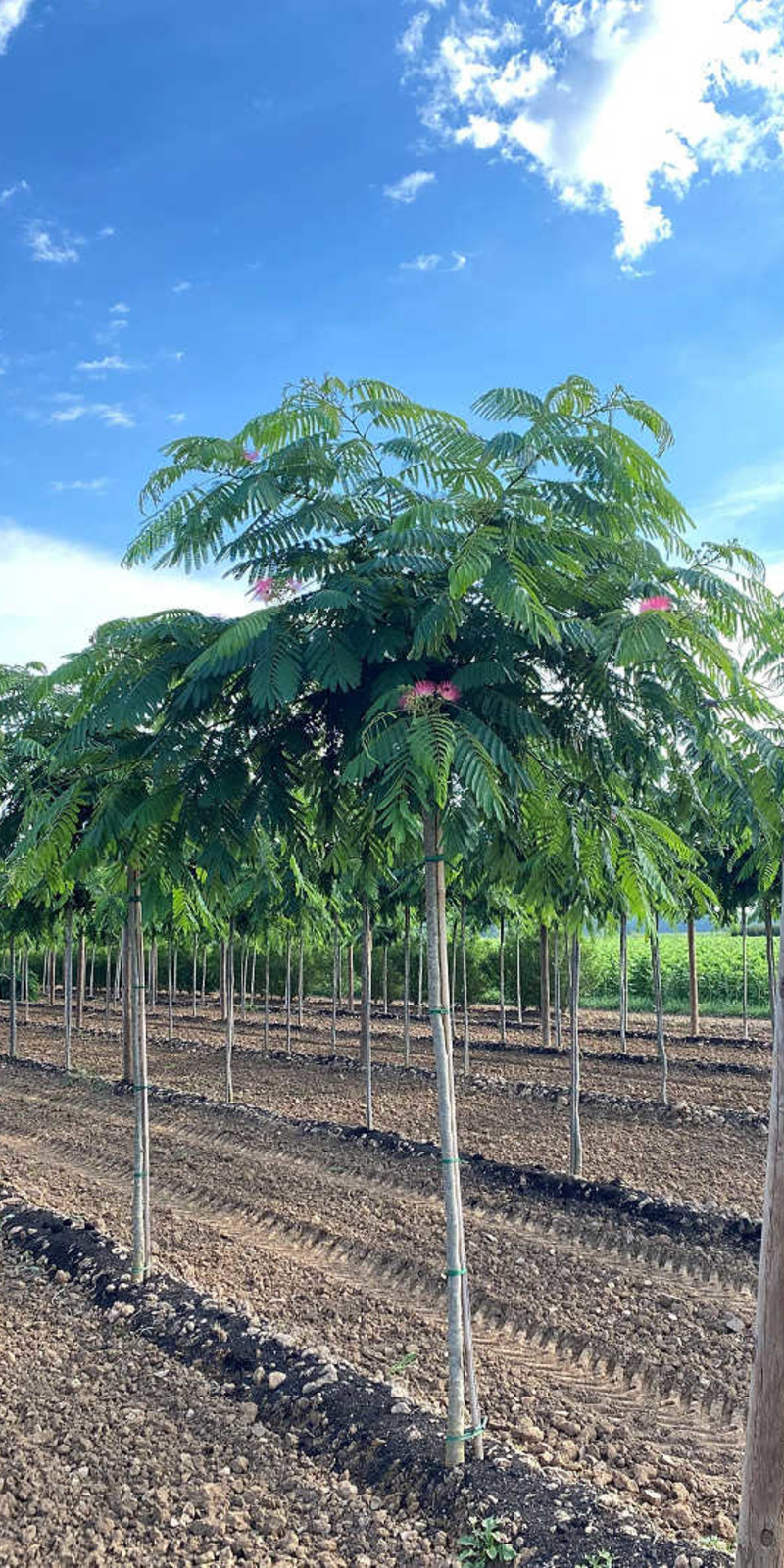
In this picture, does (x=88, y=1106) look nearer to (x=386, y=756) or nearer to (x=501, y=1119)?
(x=501, y=1119)

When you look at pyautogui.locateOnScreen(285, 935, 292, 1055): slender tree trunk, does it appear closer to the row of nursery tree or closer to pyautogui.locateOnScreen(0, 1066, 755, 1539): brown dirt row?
pyautogui.locateOnScreen(0, 1066, 755, 1539): brown dirt row

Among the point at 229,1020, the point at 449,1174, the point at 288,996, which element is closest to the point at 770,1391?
the point at 449,1174

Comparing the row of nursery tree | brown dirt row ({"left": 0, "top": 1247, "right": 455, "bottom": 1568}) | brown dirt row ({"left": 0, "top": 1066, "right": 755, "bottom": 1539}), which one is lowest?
brown dirt row ({"left": 0, "top": 1066, "right": 755, "bottom": 1539})

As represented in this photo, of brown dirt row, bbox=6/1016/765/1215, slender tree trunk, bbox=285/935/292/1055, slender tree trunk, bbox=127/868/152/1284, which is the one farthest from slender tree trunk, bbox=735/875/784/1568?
slender tree trunk, bbox=285/935/292/1055

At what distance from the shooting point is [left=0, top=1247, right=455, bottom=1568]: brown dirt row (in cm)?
479

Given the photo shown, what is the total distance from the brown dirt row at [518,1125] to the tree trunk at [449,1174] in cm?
599

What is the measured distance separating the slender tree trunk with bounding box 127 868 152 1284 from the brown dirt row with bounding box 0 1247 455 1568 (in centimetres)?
120

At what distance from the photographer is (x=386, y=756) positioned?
14.0ft

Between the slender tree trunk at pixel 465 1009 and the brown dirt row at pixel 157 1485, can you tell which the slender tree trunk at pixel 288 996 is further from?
the brown dirt row at pixel 157 1485

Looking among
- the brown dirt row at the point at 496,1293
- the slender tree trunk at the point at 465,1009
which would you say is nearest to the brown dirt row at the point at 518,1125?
the slender tree trunk at the point at 465,1009

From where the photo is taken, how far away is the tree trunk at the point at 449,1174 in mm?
5227

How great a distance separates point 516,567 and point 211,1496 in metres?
4.60

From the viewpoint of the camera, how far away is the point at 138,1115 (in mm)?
8219

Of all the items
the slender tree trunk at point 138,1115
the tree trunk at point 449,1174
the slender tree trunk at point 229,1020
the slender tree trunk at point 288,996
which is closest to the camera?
the tree trunk at point 449,1174
